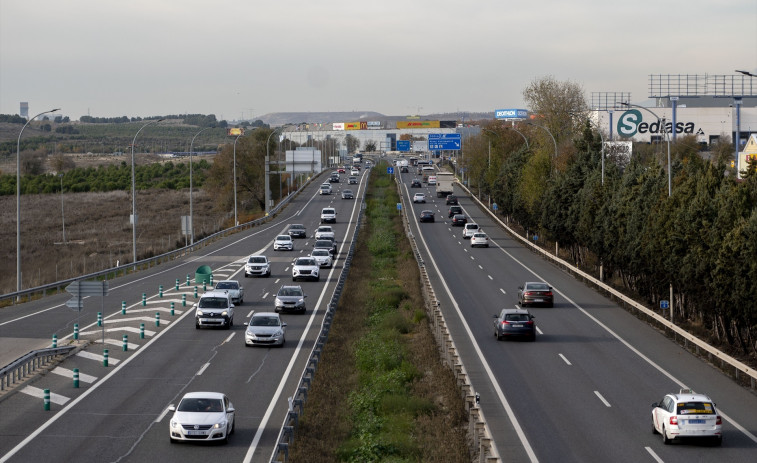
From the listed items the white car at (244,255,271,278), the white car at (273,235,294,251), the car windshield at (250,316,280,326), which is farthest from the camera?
the white car at (273,235,294,251)

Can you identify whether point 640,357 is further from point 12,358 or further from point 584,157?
point 584,157

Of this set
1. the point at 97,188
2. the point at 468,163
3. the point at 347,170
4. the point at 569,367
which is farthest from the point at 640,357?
the point at 347,170

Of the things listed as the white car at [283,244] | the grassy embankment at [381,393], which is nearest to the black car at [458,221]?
the white car at [283,244]

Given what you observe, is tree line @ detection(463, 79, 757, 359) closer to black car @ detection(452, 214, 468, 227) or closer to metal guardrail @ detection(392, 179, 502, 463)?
metal guardrail @ detection(392, 179, 502, 463)

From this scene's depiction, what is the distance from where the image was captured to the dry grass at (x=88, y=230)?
6961 cm

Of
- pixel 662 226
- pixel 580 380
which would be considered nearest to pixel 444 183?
pixel 662 226

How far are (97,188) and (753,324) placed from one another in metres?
141

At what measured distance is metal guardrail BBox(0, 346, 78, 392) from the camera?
87.3ft

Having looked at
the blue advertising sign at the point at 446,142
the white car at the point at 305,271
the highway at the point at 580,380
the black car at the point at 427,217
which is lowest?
the highway at the point at 580,380

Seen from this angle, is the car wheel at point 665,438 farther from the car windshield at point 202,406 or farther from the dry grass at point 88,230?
the dry grass at point 88,230

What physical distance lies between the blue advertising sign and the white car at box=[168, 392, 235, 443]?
118949 millimetres

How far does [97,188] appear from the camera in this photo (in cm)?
15788

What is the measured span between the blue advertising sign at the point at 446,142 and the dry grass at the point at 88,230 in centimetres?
3419

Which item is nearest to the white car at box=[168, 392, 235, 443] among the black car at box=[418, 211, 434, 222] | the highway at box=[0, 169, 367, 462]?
the highway at box=[0, 169, 367, 462]
